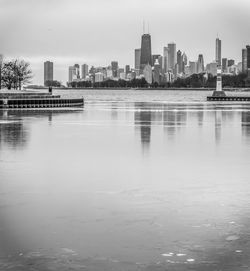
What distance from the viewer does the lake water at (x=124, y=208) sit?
8.12 m

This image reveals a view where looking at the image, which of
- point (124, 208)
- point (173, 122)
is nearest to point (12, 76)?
point (173, 122)

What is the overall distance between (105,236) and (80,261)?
1.30 m

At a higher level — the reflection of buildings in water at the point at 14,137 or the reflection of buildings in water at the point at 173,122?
the reflection of buildings in water at the point at 14,137

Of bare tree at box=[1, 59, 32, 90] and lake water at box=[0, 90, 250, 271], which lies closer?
lake water at box=[0, 90, 250, 271]

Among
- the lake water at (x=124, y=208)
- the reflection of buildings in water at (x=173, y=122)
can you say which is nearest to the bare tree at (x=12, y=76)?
the reflection of buildings in water at (x=173, y=122)

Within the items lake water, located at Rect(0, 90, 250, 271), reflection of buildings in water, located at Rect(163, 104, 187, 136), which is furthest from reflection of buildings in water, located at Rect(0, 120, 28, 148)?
reflection of buildings in water, located at Rect(163, 104, 187, 136)

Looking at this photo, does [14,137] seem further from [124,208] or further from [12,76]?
[12,76]

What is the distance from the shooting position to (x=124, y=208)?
11.3 meters

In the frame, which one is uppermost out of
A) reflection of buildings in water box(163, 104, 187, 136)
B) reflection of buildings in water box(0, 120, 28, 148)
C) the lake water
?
reflection of buildings in water box(0, 120, 28, 148)

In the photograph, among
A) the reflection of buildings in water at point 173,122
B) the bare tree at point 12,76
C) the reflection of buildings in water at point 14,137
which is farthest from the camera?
the bare tree at point 12,76

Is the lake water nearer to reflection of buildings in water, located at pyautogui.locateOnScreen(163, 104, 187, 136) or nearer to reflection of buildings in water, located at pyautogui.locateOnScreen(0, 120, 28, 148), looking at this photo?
reflection of buildings in water, located at pyautogui.locateOnScreen(0, 120, 28, 148)

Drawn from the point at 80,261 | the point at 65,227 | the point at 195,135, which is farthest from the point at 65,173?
the point at 195,135

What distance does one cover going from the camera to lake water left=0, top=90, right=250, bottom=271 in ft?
26.6

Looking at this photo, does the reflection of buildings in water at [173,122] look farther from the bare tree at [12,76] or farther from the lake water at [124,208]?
the bare tree at [12,76]
